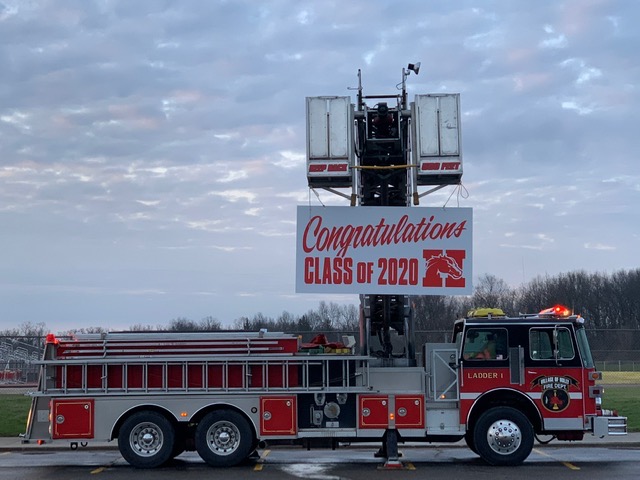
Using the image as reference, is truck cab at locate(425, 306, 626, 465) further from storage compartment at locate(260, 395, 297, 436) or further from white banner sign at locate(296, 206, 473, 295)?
storage compartment at locate(260, 395, 297, 436)

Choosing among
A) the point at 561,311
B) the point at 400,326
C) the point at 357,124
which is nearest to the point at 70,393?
the point at 400,326

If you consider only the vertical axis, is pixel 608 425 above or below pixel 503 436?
above

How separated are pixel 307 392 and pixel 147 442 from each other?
114 inches

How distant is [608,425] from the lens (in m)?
14.6

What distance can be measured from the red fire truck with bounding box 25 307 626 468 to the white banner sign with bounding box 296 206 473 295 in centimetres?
114

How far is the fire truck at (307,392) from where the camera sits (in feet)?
48.8

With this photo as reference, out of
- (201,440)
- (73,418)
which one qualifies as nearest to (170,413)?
(201,440)

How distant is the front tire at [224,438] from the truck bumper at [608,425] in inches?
230

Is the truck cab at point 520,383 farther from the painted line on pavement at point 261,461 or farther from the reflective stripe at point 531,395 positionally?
the painted line on pavement at point 261,461

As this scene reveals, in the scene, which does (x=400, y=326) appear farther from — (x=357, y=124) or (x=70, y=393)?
(x=70, y=393)

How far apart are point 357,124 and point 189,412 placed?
612cm

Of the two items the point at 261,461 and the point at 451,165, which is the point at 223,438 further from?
the point at 451,165

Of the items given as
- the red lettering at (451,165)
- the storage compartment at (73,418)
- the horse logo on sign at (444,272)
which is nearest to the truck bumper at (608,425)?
the horse logo on sign at (444,272)

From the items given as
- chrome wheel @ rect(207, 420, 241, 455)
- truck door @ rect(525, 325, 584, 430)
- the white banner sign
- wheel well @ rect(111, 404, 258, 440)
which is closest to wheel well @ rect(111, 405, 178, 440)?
wheel well @ rect(111, 404, 258, 440)
